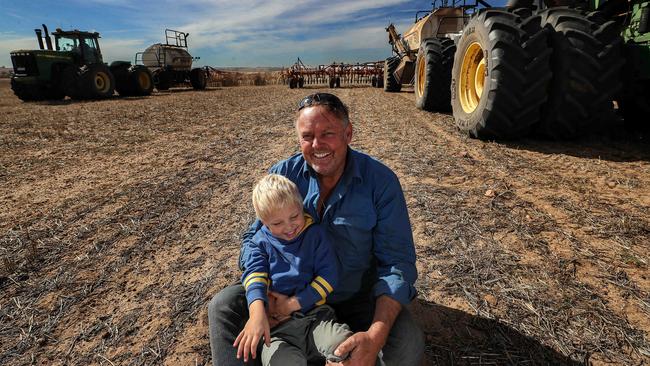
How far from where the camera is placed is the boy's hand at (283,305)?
157cm

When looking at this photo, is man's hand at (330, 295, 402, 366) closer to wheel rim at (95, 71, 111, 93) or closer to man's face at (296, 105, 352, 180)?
man's face at (296, 105, 352, 180)

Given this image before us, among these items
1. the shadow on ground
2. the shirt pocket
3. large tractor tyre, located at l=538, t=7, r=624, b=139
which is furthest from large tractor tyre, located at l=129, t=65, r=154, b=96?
the shadow on ground

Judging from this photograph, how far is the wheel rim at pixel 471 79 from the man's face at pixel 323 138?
469 centimetres

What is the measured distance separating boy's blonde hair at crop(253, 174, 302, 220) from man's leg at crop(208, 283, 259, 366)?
384mm

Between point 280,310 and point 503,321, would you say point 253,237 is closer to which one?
point 280,310

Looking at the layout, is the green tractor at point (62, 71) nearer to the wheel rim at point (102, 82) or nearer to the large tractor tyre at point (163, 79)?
the wheel rim at point (102, 82)

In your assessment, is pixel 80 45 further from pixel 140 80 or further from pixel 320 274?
pixel 320 274

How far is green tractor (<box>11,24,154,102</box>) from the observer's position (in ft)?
44.7

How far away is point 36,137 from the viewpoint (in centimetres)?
698

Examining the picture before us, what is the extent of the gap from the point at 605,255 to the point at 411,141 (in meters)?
3.57

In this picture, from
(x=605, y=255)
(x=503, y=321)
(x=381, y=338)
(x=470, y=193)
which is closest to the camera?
(x=381, y=338)

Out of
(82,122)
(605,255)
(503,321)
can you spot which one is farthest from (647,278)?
(82,122)

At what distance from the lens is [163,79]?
21922 mm

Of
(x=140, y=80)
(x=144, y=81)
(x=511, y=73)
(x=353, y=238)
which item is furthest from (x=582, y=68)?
(x=144, y=81)
